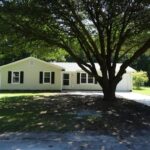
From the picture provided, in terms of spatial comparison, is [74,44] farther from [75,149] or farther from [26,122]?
[75,149]

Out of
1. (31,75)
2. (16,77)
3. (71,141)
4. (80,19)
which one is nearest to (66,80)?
(31,75)

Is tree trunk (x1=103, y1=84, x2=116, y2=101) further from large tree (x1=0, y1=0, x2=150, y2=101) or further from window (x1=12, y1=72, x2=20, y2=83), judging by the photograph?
window (x1=12, y1=72, x2=20, y2=83)

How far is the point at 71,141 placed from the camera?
10742mm

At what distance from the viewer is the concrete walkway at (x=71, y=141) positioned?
9.97m

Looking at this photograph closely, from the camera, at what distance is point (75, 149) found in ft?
31.9

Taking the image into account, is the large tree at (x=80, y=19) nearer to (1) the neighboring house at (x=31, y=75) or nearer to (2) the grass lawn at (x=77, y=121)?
(2) the grass lawn at (x=77, y=121)

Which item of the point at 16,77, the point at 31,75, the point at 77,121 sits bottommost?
the point at 77,121

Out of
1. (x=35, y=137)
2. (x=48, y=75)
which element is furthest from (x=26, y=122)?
(x=48, y=75)

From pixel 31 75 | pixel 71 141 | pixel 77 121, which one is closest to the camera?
pixel 71 141

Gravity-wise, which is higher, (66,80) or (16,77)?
(16,77)

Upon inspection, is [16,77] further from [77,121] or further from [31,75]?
[77,121]

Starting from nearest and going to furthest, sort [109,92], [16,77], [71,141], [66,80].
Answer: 1. [71,141]
2. [109,92]
3. [16,77]
4. [66,80]

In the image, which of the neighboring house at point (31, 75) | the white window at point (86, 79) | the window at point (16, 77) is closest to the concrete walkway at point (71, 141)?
the neighboring house at point (31, 75)

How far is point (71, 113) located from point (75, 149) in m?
7.39
